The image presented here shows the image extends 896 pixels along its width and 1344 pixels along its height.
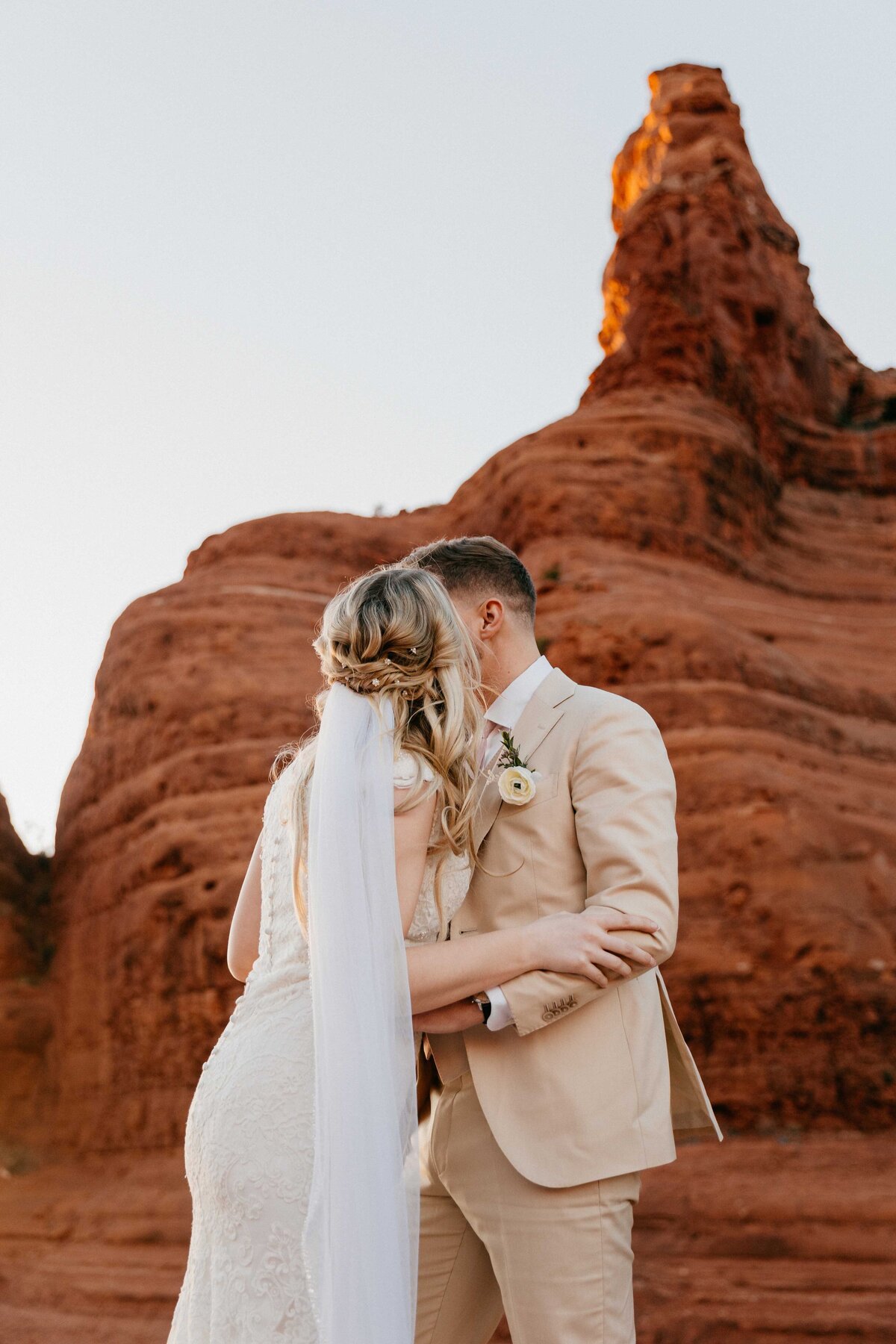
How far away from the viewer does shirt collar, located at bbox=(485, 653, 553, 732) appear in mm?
3453

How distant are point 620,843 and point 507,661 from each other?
2.67 feet

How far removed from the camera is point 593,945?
282 cm

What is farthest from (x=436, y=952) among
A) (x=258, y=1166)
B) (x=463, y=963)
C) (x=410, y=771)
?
(x=258, y=1166)

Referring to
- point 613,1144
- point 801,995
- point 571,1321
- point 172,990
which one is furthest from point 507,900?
point 172,990

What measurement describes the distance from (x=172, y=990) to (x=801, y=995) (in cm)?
486

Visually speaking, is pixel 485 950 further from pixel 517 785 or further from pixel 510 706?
pixel 510 706

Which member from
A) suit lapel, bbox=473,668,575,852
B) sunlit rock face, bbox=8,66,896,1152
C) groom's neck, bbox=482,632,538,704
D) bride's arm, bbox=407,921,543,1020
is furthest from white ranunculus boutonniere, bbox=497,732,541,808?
sunlit rock face, bbox=8,66,896,1152

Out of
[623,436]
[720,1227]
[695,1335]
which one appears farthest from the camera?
[623,436]

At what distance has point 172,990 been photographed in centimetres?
957

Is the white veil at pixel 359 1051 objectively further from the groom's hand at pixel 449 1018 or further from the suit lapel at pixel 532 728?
the suit lapel at pixel 532 728

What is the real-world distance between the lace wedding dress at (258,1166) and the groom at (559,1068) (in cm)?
38

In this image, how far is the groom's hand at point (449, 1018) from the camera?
2928 millimetres

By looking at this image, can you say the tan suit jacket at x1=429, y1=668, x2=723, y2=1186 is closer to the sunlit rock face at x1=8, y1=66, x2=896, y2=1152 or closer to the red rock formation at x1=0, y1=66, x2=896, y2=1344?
the red rock formation at x1=0, y1=66, x2=896, y2=1344

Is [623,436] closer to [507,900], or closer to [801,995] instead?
[801,995]
